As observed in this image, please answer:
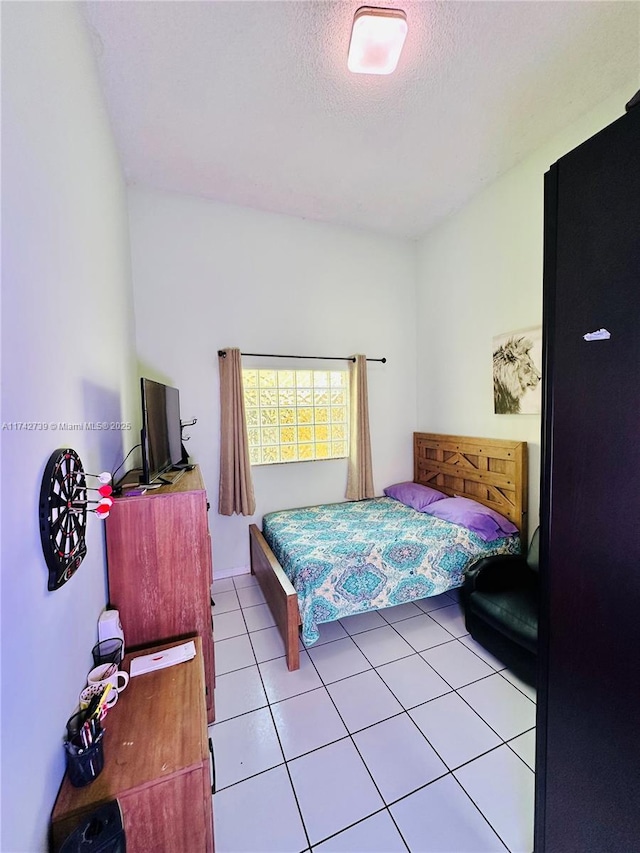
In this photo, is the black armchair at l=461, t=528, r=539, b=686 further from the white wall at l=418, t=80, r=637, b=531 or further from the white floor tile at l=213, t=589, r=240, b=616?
the white floor tile at l=213, t=589, r=240, b=616

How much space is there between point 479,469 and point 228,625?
240 cm

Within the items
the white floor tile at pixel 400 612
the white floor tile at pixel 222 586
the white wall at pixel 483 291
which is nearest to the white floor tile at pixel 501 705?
the white floor tile at pixel 400 612

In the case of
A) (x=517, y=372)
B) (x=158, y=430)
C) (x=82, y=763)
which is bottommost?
(x=82, y=763)

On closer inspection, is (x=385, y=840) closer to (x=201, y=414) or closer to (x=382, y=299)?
(x=201, y=414)

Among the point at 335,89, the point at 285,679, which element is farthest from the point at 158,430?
the point at 335,89

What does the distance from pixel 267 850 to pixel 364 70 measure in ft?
11.1

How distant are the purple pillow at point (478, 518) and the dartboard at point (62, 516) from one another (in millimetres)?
2487

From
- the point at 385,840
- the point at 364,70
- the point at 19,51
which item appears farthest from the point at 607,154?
the point at 385,840

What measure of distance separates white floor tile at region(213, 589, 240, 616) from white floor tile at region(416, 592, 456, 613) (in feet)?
4.80

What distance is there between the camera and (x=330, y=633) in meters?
2.32

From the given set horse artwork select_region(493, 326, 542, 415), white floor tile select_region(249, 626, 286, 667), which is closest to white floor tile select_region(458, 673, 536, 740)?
white floor tile select_region(249, 626, 286, 667)

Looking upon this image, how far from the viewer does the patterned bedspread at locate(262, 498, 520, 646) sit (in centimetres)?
208

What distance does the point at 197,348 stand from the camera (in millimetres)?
2980

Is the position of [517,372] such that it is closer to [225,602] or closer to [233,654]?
[233,654]
